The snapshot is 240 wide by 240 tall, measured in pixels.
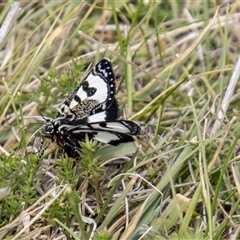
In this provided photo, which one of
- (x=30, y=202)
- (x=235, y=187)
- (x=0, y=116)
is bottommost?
(x=235, y=187)

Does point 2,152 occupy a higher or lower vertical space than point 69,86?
lower

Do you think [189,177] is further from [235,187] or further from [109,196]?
[109,196]

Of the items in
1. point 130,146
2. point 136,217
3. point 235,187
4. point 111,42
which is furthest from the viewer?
point 111,42

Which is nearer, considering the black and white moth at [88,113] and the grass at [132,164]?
the grass at [132,164]

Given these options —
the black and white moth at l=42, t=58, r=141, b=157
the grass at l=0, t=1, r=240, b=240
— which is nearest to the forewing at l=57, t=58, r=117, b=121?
the black and white moth at l=42, t=58, r=141, b=157

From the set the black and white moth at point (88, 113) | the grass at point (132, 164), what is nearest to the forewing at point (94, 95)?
the black and white moth at point (88, 113)

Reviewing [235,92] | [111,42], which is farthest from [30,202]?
[111,42]

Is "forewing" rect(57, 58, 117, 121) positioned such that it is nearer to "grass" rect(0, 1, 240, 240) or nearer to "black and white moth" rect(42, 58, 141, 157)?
"black and white moth" rect(42, 58, 141, 157)

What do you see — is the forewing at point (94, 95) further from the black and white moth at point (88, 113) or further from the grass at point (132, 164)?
the grass at point (132, 164)

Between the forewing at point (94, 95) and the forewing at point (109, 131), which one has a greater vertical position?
the forewing at point (94, 95)
